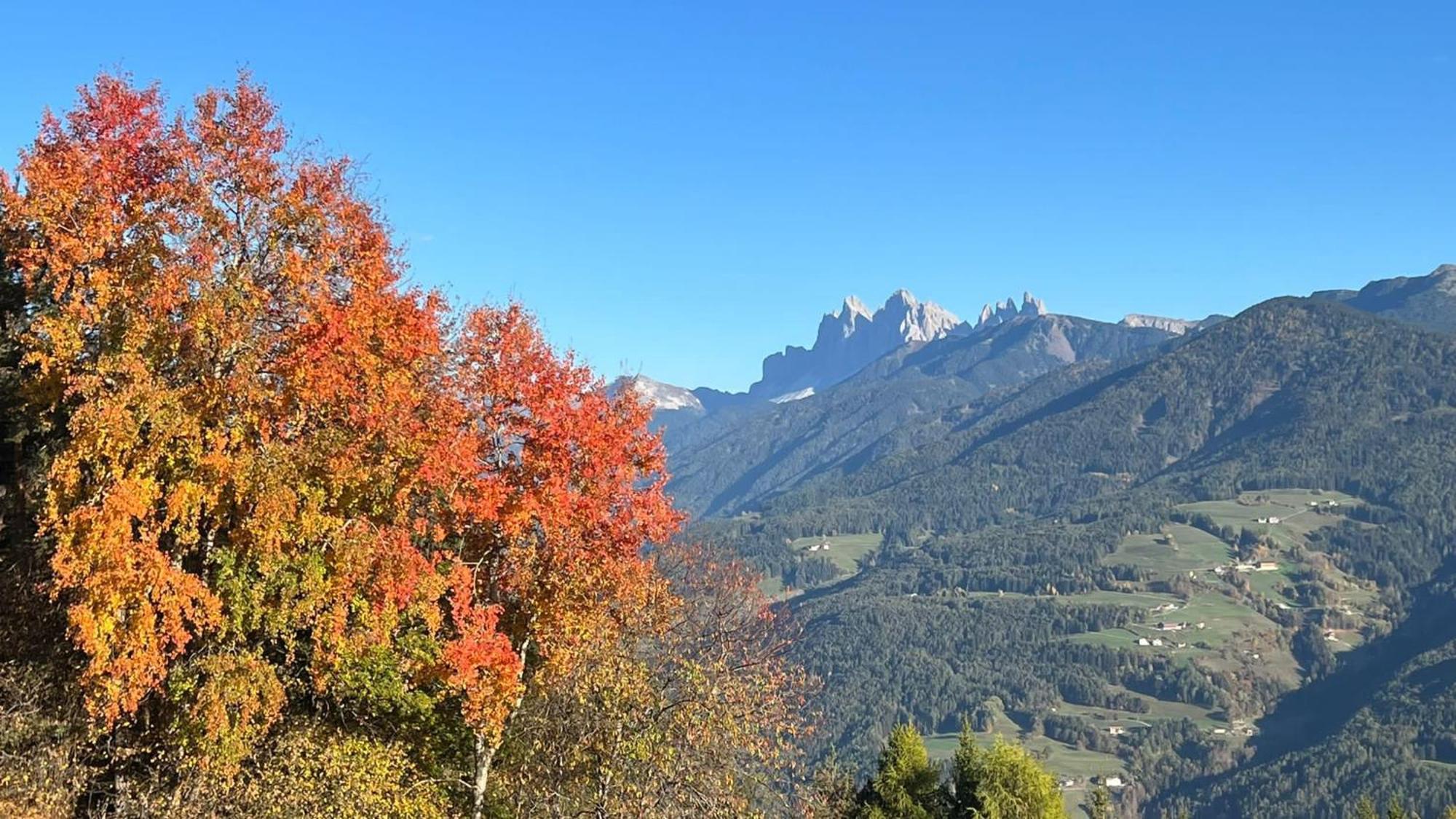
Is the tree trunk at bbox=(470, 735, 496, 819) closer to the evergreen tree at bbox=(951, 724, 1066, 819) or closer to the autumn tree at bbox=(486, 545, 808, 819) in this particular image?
the autumn tree at bbox=(486, 545, 808, 819)

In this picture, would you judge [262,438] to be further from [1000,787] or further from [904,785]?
[1000,787]

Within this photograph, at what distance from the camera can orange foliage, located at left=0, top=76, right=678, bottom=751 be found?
22094mm

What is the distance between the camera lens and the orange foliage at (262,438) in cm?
2209

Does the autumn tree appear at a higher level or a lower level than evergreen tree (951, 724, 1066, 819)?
higher

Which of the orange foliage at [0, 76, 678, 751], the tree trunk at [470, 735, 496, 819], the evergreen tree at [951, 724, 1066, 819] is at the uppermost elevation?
the orange foliage at [0, 76, 678, 751]

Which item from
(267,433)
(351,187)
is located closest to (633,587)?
(267,433)

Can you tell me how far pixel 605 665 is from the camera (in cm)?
2438

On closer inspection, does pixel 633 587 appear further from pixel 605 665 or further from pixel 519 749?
pixel 519 749

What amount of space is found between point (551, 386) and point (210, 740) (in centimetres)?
1195

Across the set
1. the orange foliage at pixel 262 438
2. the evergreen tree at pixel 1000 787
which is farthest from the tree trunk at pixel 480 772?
the evergreen tree at pixel 1000 787

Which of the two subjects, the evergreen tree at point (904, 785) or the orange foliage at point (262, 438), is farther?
the evergreen tree at point (904, 785)

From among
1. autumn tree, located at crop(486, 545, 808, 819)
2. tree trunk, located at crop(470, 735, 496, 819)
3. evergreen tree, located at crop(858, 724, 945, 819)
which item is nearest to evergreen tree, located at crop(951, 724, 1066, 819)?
evergreen tree, located at crop(858, 724, 945, 819)

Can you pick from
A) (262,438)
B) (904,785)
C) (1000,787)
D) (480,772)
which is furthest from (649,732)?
(1000,787)

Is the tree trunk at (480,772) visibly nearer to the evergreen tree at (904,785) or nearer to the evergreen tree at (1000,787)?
the evergreen tree at (904,785)
